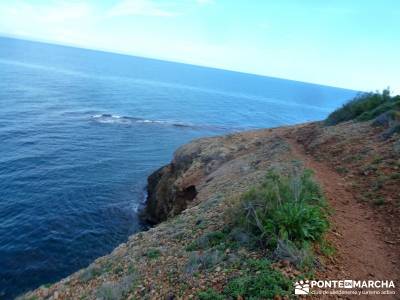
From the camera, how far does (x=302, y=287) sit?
24.6ft

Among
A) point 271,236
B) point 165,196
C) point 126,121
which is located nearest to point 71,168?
point 165,196

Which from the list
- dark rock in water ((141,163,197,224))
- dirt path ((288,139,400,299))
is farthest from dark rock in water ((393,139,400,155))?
dark rock in water ((141,163,197,224))

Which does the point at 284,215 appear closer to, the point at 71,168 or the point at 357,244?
the point at 357,244

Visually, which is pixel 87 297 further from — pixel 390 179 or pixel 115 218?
pixel 115 218

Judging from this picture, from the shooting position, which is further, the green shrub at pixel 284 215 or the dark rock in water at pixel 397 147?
the dark rock in water at pixel 397 147

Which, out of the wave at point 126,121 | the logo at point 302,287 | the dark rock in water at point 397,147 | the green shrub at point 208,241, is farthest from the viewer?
the wave at point 126,121

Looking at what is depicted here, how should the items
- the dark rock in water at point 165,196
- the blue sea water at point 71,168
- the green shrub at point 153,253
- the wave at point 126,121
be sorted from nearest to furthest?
1. the green shrub at point 153,253
2. the blue sea water at point 71,168
3. the dark rock in water at point 165,196
4. the wave at point 126,121

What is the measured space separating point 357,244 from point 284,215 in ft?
8.00

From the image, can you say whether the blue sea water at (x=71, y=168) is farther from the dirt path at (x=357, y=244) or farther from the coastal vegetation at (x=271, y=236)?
the dirt path at (x=357, y=244)

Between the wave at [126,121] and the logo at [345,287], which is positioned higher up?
the logo at [345,287]

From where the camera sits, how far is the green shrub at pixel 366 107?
74.3ft

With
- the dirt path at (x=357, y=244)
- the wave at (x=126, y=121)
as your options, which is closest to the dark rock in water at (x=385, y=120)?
the dirt path at (x=357, y=244)

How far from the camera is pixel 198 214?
15359 millimetres

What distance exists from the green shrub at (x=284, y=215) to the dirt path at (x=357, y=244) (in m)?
Result: 0.68
